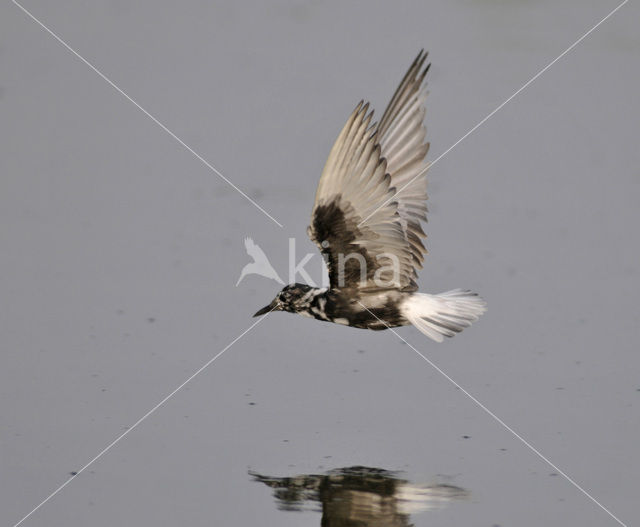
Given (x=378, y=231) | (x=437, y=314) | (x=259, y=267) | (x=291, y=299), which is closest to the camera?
(x=378, y=231)

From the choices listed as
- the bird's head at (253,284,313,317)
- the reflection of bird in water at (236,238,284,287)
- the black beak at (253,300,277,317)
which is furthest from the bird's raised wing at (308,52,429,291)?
the reflection of bird in water at (236,238,284,287)

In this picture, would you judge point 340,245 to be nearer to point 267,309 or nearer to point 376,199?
point 376,199

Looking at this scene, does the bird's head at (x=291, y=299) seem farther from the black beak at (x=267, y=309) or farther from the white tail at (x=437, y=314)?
the white tail at (x=437, y=314)

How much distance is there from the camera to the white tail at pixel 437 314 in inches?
231

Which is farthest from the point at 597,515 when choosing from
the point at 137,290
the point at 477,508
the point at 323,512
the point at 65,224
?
the point at 65,224

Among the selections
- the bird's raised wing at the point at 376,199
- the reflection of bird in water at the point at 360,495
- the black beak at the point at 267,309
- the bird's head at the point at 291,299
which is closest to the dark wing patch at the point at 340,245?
the bird's raised wing at the point at 376,199

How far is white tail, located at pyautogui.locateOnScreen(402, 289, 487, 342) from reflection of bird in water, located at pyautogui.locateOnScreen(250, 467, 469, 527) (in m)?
1.06

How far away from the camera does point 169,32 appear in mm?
9242

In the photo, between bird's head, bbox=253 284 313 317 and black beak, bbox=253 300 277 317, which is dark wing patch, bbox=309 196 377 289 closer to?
bird's head, bbox=253 284 313 317

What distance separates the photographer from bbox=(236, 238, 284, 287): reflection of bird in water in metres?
6.99

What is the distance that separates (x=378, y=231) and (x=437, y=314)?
60cm

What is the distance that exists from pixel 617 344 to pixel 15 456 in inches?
130

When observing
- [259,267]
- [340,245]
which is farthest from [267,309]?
[340,245]

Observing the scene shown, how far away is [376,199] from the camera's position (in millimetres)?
5492
